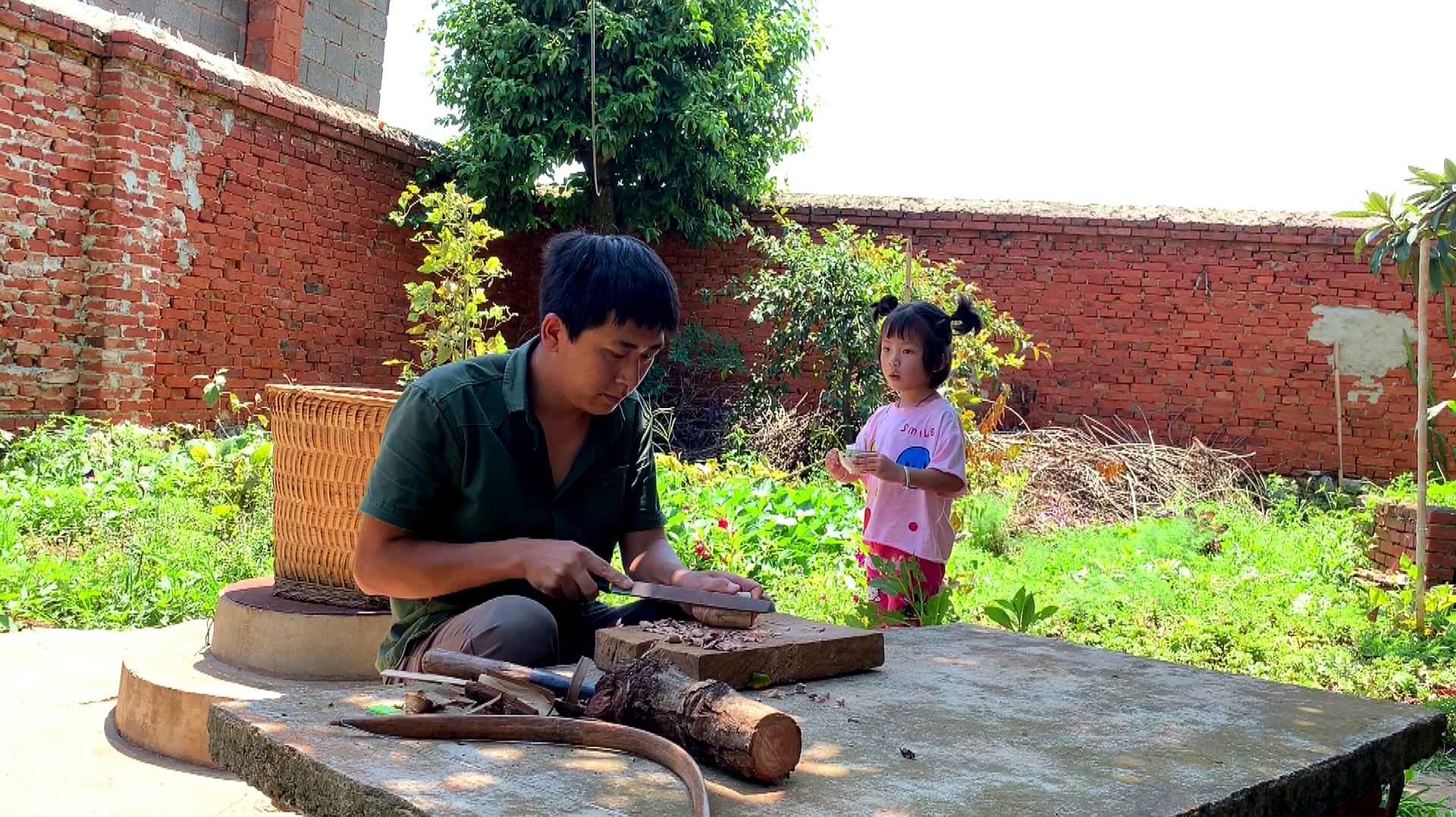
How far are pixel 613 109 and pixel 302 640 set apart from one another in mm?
Answer: 7094

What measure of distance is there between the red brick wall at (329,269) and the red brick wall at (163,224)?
1 cm

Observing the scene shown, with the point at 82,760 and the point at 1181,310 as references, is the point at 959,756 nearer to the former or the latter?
the point at 82,760

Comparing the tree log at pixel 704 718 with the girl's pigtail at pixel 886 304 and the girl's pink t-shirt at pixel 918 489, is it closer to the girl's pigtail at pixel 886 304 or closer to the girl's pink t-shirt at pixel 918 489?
the girl's pink t-shirt at pixel 918 489

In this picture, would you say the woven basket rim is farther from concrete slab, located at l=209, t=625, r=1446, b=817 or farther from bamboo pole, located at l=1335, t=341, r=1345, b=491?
bamboo pole, located at l=1335, t=341, r=1345, b=491

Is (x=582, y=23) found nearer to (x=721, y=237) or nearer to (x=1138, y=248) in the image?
(x=721, y=237)

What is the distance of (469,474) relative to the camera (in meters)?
2.35

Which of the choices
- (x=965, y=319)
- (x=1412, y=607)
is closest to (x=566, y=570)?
(x=965, y=319)

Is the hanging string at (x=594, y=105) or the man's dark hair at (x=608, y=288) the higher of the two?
the hanging string at (x=594, y=105)

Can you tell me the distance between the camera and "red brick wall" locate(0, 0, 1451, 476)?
279 inches

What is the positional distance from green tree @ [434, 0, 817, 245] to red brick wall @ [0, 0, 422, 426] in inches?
45.5

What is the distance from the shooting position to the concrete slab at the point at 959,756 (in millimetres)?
1506

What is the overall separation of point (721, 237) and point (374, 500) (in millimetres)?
8724

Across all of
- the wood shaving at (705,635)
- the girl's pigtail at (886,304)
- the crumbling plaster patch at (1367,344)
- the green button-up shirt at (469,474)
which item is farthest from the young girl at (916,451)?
the crumbling plaster patch at (1367,344)

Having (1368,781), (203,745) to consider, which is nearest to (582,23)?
(203,745)
